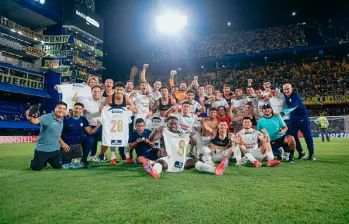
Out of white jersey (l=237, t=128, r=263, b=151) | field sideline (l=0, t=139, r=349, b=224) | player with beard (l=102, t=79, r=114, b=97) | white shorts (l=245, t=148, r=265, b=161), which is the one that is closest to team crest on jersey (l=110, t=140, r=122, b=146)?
player with beard (l=102, t=79, r=114, b=97)

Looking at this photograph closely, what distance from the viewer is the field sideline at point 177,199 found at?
2.40m

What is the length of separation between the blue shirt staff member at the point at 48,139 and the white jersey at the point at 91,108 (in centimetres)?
136

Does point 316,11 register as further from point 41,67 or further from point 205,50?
point 41,67

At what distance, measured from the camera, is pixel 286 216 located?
2.40m

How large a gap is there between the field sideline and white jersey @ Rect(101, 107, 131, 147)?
179 cm

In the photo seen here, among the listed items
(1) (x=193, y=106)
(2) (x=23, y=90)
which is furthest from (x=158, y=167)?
(2) (x=23, y=90)

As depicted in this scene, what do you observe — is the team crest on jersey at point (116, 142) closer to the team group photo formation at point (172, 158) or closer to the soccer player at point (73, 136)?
the team group photo formation at point (172, 158)

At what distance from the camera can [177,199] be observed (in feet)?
9.81

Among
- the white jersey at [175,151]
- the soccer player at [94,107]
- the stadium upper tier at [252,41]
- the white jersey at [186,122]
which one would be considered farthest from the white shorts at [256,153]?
the stadium upper tier at [252,41]

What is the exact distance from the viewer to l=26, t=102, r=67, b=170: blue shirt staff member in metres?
5.32

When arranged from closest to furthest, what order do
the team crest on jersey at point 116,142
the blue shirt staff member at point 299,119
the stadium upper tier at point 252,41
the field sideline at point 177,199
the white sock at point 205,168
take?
the field sideline at point 177,199 < the white sock at point 205,168 < the team crest on jersey at point 116,142 < the blue shirt staff member at point 299,119 < the stadium upper tier at point 252,41

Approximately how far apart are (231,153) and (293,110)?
96.7 inches

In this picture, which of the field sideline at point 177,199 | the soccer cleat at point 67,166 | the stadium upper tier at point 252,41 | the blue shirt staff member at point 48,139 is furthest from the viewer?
the stadium upper tier at point 252,41

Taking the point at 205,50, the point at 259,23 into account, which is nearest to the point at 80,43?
the point at 205,50
